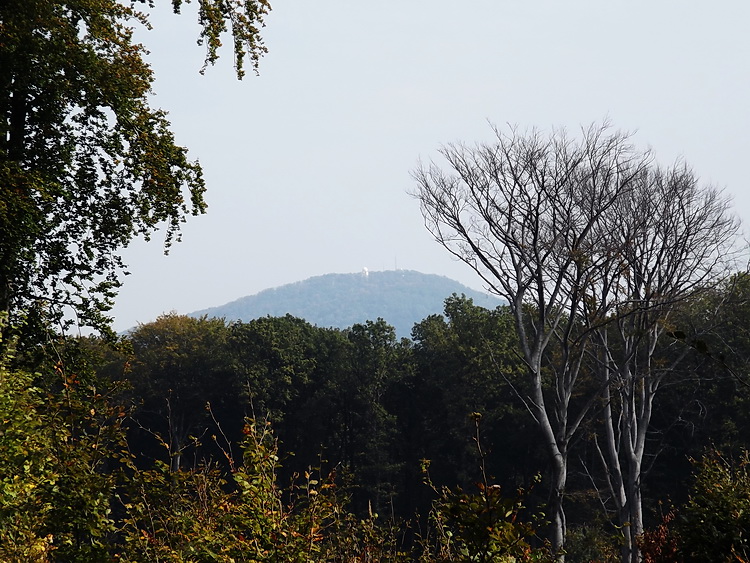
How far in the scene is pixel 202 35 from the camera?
12695mm

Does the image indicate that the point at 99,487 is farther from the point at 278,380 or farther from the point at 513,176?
the point at 278,380

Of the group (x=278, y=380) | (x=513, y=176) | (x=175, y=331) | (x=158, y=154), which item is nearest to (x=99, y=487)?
(x=158, y=154)

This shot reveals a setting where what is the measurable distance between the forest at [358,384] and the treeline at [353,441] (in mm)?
46

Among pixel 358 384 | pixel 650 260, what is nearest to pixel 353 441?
pixel 358 384

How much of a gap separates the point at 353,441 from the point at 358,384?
10.2 feet

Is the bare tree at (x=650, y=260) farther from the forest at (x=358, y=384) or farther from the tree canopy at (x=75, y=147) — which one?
the tree canopy at (x=75, y=147)

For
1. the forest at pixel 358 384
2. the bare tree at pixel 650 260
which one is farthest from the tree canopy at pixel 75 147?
the bare tree at pixel 650 260

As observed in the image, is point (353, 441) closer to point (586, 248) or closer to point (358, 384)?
point (358, 384)

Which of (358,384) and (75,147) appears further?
(358,384)

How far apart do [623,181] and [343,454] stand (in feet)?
96.4

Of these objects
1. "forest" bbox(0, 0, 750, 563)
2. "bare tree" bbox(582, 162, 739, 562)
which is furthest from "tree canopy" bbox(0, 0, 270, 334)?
"bare tree" bbox(582, 162, 739, 562)

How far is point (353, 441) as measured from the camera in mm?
42219

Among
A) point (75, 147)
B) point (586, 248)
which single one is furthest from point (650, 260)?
point (75, 147)

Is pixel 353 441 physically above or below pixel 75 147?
below
